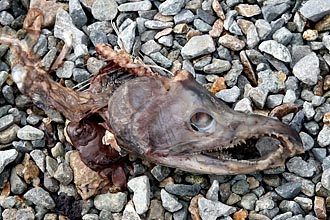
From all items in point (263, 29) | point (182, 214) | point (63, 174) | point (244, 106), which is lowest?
point (182, 214)

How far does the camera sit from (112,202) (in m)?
3.05

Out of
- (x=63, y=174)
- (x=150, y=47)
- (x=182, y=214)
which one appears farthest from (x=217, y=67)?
(x=63, y=174)

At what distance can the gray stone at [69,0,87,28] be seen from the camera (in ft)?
11.2

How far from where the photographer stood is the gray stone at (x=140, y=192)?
300cm

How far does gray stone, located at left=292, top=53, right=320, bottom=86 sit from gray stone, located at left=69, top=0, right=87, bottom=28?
2.92 feet

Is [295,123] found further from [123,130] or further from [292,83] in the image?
[123,130]

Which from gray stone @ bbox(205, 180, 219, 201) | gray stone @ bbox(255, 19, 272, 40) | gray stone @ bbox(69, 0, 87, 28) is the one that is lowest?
gray stone @ bbox(205, 180, 219, 201)

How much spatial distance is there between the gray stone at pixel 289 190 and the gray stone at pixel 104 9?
1006mm

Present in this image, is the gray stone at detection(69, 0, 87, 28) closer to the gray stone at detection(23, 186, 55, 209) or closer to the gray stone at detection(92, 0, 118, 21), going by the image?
the gray stone at detection(92, 0, 118, 21)

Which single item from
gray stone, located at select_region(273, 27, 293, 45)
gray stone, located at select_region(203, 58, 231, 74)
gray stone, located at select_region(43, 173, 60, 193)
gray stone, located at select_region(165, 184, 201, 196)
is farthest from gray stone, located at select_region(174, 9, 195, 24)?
gray stone, located at select_region(43, 173, 60, 193)

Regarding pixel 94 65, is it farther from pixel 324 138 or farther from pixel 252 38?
pixel 324 138

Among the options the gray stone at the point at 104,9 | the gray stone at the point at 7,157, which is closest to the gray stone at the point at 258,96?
the gray stone at the point at 104,9

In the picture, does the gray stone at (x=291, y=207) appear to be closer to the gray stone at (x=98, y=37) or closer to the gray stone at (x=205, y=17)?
the gray stone at (x=205, y=17)

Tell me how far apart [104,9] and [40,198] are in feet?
2.78
